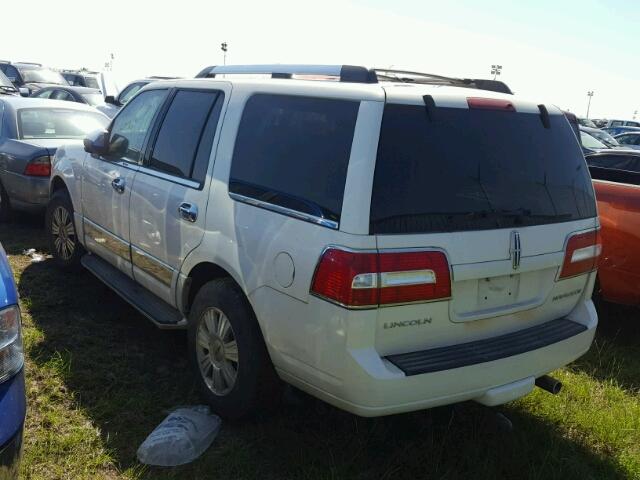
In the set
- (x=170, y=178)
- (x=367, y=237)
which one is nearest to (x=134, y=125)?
(x=170, y=178)

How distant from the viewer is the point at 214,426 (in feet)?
10.7

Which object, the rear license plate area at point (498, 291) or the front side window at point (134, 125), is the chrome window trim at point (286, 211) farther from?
the front side window at point (134, 125)

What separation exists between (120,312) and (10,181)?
2990mm

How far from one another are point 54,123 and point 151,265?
4.24 metres

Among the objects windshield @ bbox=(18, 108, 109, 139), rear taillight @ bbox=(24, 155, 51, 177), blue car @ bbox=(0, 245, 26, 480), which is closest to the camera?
blue car @ bbox=(0, 245, 26, 480)

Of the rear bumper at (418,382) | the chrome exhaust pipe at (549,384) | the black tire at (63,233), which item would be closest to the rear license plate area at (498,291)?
the rear bumper at (418,382)

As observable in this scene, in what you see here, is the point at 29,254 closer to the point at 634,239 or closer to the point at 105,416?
the point at 105,416

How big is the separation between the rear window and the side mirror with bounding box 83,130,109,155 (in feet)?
8.90

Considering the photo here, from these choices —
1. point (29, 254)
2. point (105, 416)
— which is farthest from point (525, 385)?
point (29, 254)

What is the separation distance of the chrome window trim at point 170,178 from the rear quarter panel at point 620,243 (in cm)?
316

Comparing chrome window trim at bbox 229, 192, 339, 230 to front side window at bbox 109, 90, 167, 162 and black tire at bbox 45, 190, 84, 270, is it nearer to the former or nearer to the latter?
front side window at bbox 109, 90, 167, 162

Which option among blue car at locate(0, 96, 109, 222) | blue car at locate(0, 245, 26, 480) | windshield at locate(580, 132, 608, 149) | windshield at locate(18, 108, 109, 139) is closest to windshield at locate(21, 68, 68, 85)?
blue car at locate(0, 96, 109, 222)

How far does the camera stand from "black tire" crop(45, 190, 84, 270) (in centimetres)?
535

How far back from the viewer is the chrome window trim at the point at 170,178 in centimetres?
353
